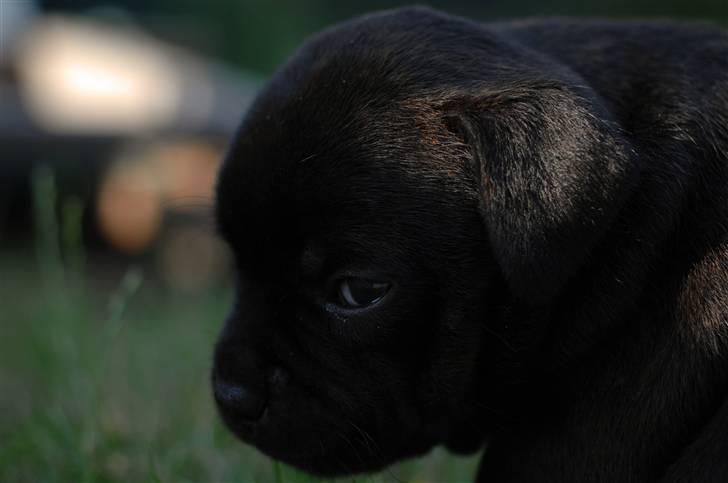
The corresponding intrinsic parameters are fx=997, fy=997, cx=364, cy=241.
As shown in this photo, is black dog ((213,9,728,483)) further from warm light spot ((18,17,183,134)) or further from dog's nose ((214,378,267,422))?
warm light spot ((18,17,183,134))

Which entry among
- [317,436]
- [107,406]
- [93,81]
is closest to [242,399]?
[317,436]

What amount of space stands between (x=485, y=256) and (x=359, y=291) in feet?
0.93

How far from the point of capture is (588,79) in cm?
236

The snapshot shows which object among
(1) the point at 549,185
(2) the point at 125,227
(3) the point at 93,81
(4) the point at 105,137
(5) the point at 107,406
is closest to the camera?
(1) the point at 549,185

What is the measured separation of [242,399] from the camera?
2336 millimetres

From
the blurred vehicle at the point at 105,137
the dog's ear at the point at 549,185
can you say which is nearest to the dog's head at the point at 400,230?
the dog's ear at the point at 549,185

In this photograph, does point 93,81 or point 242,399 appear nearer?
point 242,399

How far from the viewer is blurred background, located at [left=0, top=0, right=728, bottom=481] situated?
3021mm

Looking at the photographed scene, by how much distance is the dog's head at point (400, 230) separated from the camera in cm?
199

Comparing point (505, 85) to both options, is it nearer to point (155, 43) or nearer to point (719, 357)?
point (719, 357)

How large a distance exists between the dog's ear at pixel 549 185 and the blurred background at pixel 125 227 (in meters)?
0.94

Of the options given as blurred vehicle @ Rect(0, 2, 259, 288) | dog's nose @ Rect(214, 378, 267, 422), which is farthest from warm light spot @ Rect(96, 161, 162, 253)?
dog's nose @ Rect(214, 378, 267, 422)

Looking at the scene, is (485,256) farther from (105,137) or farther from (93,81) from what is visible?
(93,81)

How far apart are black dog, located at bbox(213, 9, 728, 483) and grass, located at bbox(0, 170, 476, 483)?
0.43 meters
